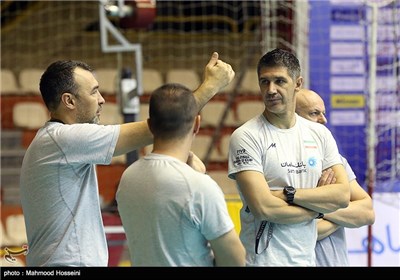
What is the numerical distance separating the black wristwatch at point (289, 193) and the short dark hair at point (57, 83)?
3.50 feet

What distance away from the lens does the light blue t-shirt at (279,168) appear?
4.22m

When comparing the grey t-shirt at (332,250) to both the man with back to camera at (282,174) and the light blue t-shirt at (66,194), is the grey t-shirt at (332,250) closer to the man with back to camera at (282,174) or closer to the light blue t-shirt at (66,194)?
the man with back to camera at (282,174)

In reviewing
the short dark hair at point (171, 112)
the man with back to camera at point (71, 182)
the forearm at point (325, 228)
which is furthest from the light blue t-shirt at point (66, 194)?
the forearm at point (325, 228)

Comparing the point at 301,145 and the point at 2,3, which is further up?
the point at 2,3

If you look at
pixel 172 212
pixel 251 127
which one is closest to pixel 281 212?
pixel 251 127

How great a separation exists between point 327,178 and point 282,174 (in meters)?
0.24

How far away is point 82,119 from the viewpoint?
4137 mm

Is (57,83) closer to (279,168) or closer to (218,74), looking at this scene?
(218,74)

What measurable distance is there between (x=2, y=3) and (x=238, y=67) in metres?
3.19

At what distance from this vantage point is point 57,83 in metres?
4.13

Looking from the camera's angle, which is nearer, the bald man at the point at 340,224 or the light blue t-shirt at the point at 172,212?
the light blue t-shirt at the point at 172,212
